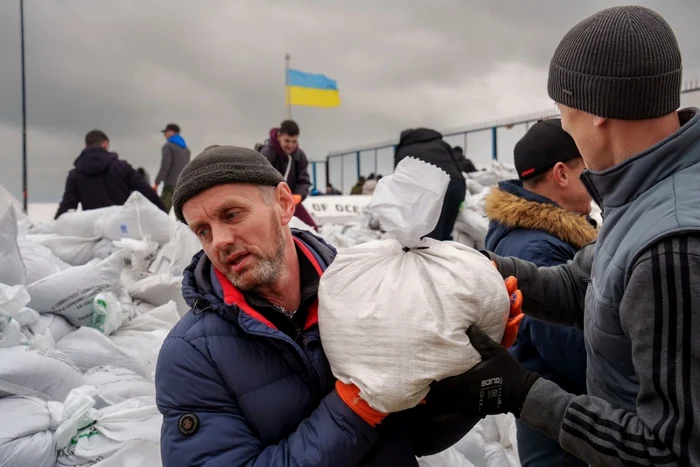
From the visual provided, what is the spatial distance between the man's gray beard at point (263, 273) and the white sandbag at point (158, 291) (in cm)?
243

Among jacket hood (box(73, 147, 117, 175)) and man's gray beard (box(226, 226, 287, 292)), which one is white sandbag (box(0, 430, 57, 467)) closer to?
man's gray beard (box(226, 226, 287, 292))

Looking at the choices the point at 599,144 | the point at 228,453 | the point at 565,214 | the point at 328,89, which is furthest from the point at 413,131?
the point at 328,89

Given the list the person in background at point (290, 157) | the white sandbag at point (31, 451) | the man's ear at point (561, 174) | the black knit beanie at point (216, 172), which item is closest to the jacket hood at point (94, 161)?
the person in background at point (290, 157)

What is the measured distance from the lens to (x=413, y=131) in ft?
15.5

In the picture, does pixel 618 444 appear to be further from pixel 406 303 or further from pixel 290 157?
pixel 290 157

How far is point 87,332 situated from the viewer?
9.04 feet

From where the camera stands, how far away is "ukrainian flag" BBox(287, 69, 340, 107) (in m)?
12.2

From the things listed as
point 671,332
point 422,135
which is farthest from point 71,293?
point 422,135

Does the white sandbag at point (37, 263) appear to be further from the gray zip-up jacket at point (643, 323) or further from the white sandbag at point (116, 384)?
the gray zip-up jacket at point (643, 323)

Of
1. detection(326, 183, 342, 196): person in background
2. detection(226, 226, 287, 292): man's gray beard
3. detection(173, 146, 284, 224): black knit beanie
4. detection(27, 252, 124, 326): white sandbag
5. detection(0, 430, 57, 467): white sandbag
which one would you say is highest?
detection(326, 183, 342, 196): person in background

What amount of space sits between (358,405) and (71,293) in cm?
240

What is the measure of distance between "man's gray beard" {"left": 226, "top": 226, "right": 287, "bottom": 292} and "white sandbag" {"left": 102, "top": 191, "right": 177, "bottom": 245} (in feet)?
10.3

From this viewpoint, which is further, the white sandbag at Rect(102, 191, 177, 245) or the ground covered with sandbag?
the white sandbag at Rect(102, 191, 177, 245)

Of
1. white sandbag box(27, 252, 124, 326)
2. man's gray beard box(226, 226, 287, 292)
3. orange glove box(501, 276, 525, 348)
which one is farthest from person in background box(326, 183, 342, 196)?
orange glove box(501, 276, 525, 348)
